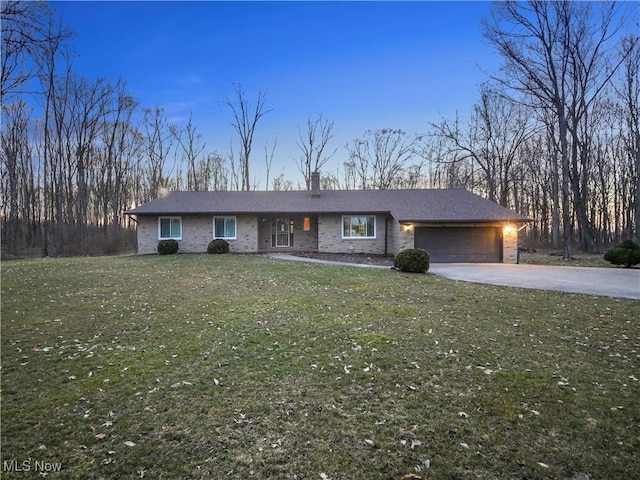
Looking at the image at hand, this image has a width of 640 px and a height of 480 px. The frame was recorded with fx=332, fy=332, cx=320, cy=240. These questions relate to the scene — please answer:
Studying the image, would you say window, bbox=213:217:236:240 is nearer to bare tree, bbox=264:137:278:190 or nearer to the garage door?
the garage door

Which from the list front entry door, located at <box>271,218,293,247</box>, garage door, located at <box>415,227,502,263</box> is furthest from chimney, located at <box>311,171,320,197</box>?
garage door, located at <box>415,227,502,263</box>

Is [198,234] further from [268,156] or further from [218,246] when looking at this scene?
[268,156]

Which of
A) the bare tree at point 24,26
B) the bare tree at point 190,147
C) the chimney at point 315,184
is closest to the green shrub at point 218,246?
the chimney at point 315,184

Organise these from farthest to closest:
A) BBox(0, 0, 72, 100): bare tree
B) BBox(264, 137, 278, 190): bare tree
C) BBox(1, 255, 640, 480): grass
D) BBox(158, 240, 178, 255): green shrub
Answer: BBox(264, 137, 278, 190): bare tree < BBox(158, 240, 178, 255): green shrub < BBox(0, 0, 72, 100): bare tree < BBox(1, 255, 640, 480): grass

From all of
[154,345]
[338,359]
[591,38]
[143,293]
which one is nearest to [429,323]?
[338,359]

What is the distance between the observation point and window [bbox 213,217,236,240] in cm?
1934

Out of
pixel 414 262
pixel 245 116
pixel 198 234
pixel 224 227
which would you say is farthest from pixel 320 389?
pixel 245 116

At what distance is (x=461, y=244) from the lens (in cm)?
1703

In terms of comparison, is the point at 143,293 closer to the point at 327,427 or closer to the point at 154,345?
the point at 154,345

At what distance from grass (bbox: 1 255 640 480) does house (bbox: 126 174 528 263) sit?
9566 millimetres

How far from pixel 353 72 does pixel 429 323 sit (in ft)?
44.6

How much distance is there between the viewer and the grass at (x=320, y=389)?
2.57 metres

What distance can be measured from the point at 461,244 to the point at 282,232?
10124mm

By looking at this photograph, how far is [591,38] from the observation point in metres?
18.5
